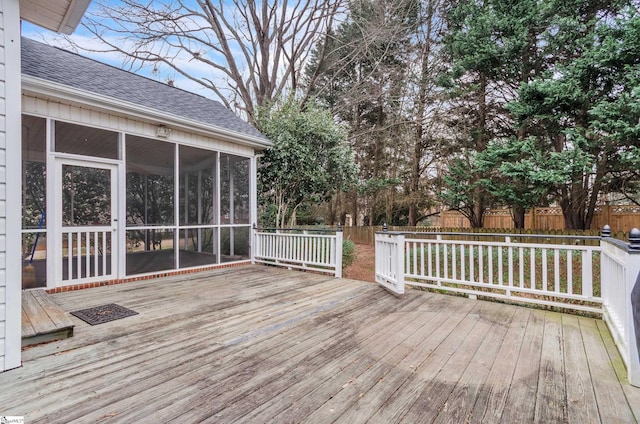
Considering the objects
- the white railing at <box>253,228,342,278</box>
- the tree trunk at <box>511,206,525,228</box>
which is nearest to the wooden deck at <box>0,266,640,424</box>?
the white railing at <box>253,228,342,278</box>

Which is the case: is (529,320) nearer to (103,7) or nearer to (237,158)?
(237,158)

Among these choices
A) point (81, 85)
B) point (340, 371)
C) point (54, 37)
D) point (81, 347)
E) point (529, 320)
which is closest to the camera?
point (340, 371)

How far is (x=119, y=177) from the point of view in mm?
4656

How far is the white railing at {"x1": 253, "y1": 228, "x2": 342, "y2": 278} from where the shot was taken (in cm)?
541

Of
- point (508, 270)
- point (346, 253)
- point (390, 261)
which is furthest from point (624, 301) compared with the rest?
point (346, 253)

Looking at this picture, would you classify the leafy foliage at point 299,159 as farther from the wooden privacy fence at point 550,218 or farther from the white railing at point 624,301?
the wooden privacy fence at point 550,218

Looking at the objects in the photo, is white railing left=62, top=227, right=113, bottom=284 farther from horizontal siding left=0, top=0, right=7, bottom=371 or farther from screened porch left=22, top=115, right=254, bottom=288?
horizontal siding left=0, top=0, right=7, bottom=371

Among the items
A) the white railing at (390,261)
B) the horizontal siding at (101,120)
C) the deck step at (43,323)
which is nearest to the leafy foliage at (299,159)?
the horizontal siding at (101,120)

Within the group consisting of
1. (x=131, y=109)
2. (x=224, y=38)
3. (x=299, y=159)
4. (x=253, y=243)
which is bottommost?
(x=253, y=243)

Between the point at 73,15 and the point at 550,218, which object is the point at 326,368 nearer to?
the point at 73,15

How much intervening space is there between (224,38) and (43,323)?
11481 mm

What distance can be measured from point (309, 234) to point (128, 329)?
3.46 metres

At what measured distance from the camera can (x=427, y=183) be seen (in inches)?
476

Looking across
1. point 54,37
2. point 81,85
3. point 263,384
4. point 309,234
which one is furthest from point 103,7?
point 263,384
